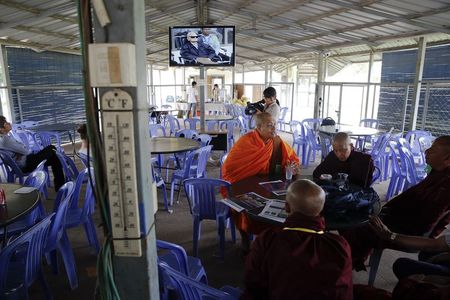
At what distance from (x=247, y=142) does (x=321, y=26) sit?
17.3ft

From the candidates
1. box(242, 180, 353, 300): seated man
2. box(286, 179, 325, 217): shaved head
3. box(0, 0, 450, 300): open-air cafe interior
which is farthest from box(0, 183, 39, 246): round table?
box(286, 179, 325, 217): shaved head

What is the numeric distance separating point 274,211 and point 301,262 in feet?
2.66

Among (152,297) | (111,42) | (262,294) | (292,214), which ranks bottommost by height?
(262,294)

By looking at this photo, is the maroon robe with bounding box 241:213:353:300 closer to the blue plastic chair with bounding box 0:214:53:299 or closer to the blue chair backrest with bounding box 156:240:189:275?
the blue chair backrest with bounding box 156:240:189:275

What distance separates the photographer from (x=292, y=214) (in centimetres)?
Result: 138

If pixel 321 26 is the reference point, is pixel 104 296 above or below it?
below

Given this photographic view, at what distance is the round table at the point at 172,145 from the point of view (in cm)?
403

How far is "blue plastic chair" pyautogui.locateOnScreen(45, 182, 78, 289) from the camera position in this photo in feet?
7.06

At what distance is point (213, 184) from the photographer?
2.71 meters

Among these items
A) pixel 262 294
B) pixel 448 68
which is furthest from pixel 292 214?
pixel 448 68

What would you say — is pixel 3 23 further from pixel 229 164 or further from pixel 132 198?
pixel 132 198

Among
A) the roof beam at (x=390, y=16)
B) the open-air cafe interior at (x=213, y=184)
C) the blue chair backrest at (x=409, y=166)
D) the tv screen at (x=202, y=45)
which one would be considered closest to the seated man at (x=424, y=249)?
the open-air cafe interior at (x=213, y=184)

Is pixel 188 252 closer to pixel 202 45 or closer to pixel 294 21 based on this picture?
pixel 202 45

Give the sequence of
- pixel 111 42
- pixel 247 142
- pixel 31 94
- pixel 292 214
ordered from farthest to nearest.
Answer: pixel 31 94 → pixel 247 142 → pixel 292 214 → pixel 111 42
